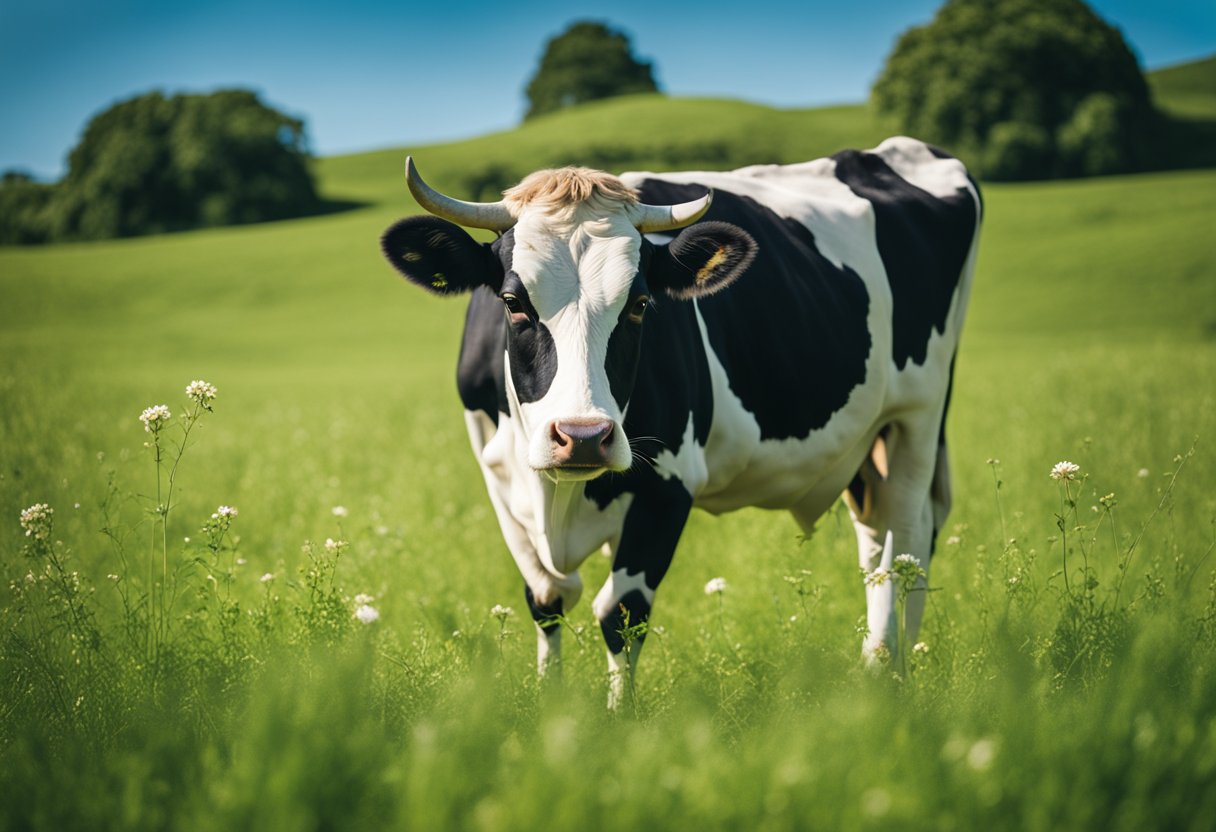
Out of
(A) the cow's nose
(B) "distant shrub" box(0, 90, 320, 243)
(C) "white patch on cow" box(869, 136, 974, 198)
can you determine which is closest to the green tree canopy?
(B) "distant shrub" box(0, 90, 320, 243)

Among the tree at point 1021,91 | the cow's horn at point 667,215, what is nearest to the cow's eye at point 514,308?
the cow's horn at point 667,215

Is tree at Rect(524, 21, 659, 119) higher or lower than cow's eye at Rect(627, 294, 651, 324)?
higher

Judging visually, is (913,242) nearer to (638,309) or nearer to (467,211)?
(638,309)

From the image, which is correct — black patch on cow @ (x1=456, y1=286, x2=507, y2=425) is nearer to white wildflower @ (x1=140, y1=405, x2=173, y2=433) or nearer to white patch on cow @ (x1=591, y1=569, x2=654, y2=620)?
white patch on cow @ (x1=591, y1=569, x2=654, y2=620)

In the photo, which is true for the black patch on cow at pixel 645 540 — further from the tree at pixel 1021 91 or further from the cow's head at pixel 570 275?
the tree at pixel 1021 91

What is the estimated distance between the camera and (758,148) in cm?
6525

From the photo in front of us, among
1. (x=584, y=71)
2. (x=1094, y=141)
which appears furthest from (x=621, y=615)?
(x=584, y=71)

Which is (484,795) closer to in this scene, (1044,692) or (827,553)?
(1044,692)

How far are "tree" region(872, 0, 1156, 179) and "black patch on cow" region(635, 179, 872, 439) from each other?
54.2 metres

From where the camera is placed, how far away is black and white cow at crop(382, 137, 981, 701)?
13.3 feet

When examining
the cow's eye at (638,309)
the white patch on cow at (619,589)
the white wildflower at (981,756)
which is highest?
the cow's eye at (638,309)

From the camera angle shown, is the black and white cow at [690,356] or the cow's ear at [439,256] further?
the cow's ear at [439,256]

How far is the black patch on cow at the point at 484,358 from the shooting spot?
455 cm

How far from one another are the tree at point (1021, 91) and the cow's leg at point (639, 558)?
183 ft
